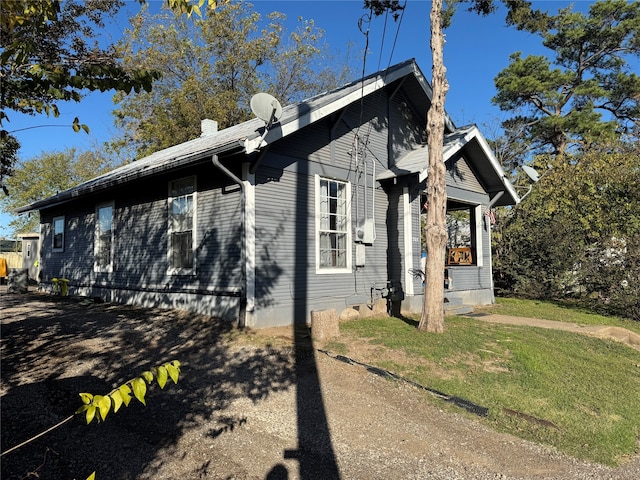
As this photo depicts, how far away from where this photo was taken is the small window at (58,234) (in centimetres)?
1509

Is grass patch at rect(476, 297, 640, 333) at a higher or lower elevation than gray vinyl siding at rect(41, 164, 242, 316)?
lower

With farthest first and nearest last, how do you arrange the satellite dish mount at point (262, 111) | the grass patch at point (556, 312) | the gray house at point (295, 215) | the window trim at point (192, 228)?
the grass patch at point (556, 312), the window trim at point (192, 228), the gray house at point (295, 215), the satellite dish mount at point (262, 111)

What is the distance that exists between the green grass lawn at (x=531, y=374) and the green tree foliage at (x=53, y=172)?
35.9 metres

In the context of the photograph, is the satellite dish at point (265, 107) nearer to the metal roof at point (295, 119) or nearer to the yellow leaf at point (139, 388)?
the metal roof at point (295, 119)

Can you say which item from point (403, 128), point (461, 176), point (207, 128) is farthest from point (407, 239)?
point (207, 128)

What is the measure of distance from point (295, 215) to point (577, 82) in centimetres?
2484

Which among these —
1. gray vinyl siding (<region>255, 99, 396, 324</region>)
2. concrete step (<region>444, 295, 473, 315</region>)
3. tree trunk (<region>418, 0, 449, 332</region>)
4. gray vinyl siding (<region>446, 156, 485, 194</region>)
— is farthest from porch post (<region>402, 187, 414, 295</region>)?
tree trunk (<region>418, 0, 449, 332</region>)

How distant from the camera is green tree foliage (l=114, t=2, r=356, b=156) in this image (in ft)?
80.2

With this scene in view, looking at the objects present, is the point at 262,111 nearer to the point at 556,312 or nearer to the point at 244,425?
the point at 244,425

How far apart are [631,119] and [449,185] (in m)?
20.1

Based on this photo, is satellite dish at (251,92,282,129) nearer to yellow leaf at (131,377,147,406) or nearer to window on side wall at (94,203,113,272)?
yellow leaf at (131,377,147,406)

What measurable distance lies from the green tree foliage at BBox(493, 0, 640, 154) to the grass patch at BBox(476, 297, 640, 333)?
13.6m

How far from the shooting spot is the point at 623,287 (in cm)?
1189

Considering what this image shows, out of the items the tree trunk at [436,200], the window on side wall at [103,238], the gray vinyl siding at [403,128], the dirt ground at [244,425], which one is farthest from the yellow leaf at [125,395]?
the window on side wall at [103,238]
